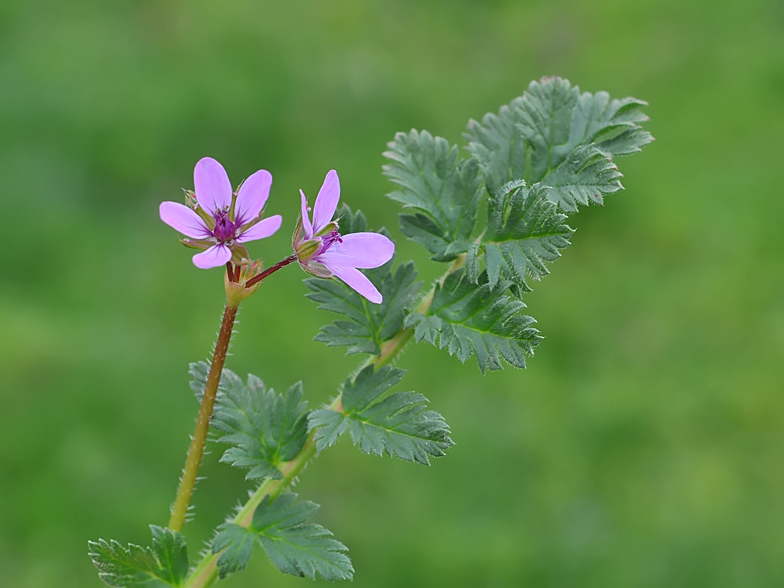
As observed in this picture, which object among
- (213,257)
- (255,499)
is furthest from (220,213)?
(255,499)

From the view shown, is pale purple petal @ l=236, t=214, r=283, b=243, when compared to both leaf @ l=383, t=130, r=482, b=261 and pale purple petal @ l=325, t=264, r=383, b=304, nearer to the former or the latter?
pale purple petal @ l=325, t=264, r=383, b=304

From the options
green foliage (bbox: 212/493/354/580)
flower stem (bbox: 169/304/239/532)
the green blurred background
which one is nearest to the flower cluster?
flower stem (bbox: 169/304/239/532)

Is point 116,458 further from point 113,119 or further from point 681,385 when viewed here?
point 681,385

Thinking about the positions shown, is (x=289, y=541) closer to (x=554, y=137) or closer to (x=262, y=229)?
(x=262, y=229)

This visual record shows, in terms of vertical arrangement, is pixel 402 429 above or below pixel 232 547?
above

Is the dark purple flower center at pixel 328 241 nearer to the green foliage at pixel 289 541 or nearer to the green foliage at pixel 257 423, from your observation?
the green foliage at pixel 257 423
